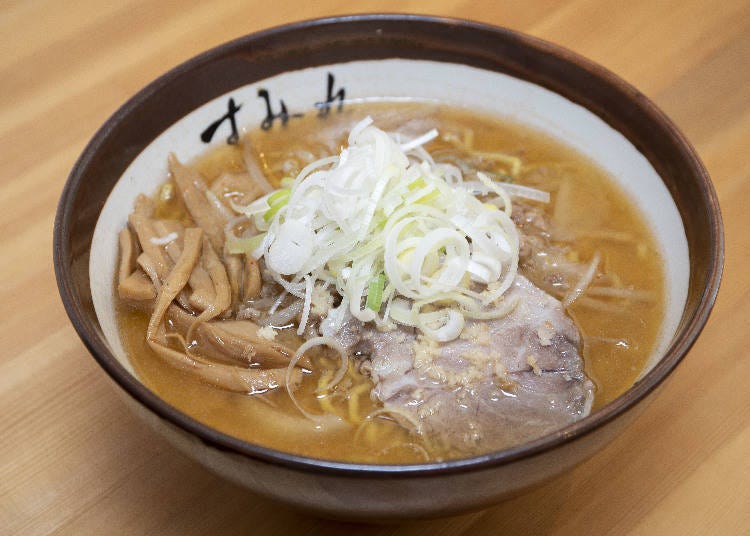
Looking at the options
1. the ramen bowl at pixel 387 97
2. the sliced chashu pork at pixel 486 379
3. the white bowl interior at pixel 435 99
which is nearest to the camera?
the ramen bowl at pixel 387 97

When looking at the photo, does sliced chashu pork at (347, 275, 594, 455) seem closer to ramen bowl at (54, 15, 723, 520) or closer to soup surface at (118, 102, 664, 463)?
soup surface at (118, 102, 664, 463)

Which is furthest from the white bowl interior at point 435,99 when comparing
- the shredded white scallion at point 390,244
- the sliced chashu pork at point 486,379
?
the shredded white scallion at point 390,244

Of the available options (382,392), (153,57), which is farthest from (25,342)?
(153,57)

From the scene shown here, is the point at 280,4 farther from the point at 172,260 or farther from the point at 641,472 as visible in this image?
the point at 641,472

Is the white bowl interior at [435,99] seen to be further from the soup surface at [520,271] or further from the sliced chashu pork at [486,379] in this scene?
the sliced chashu pork at [486,379]

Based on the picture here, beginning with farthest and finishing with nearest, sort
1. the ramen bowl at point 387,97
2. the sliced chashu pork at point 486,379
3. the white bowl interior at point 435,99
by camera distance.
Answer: the white bowl interior at point 435,99, the sliced chashu pork at point 486,379, the ramen bowl at point 387,97

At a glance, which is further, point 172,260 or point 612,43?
point 612,43
